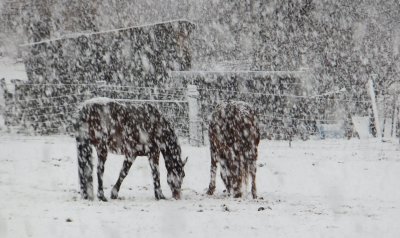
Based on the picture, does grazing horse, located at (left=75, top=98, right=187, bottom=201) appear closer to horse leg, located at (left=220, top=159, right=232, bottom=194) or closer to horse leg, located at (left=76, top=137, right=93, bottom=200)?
horse leg, located at (left=76, top=137, right=93, bottom=200)

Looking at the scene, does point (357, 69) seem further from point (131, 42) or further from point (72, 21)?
point (72, 21)

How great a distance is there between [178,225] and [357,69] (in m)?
15.6

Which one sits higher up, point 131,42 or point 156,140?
point 131,42

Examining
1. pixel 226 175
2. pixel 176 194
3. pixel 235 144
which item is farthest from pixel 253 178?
pixel 176 194

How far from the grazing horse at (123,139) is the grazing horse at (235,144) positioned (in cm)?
62

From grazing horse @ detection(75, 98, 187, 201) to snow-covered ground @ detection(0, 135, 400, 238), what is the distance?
30cm

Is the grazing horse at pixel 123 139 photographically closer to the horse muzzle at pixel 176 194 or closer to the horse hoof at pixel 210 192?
the horse muzzle at pixel 176 194

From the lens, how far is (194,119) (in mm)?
11508

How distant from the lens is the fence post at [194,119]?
37.3ft

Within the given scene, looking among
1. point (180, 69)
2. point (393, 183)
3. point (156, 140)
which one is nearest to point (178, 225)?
point (156, 140)

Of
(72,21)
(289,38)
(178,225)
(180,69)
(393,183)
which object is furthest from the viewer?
(72,21)

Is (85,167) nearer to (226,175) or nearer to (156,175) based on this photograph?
(156,175)

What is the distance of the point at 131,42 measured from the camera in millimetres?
15820

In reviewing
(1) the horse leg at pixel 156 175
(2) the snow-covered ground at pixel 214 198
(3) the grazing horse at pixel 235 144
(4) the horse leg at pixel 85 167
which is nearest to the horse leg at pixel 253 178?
(3) the grazing horse at pixel 235 144
